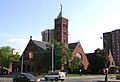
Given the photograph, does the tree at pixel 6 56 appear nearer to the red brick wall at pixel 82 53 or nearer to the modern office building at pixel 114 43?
the red brick wall at pixel 82 53

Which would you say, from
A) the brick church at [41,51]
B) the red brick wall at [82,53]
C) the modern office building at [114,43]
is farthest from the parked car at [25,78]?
the modern office building at [114,43]

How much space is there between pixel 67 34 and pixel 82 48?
775 centimetres

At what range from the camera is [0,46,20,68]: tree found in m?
93.6

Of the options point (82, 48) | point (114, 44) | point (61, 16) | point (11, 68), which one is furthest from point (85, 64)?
point (114, 44)

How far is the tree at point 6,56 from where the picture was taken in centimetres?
9362

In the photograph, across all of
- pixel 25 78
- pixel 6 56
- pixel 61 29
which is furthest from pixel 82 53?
pixel 25 78

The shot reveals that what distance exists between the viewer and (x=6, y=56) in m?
94.2

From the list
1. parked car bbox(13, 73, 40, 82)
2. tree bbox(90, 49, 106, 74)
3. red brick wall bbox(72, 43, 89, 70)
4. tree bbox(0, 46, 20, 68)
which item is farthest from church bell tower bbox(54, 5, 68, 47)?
parked car bbox(13, 73, 40, 82)

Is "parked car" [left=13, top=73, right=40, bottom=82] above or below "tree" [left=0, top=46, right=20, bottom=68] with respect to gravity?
below

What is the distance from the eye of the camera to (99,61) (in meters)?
100

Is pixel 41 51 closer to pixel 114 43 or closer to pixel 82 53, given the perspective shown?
pixel 82 53

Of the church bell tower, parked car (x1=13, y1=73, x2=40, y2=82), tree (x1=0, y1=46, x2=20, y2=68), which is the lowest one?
parked car (x1=13, y1=73, x2=40, y2=82)

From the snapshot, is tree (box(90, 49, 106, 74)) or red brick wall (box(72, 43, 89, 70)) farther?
red brick wall (box(72, 43, 89, 70))

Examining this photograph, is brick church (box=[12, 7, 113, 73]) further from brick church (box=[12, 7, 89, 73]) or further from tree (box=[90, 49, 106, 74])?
tree (box=[90, 49, 106, 74])
